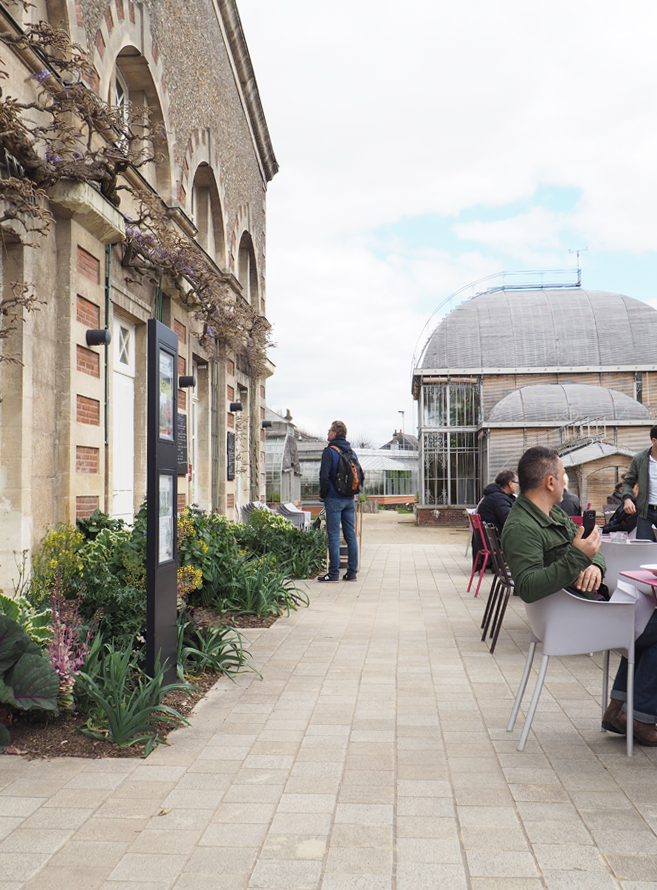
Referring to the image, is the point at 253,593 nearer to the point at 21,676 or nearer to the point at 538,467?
the point at 21,676

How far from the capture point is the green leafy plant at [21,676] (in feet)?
11.9

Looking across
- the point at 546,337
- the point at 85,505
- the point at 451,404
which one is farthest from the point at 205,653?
the point at 546,337

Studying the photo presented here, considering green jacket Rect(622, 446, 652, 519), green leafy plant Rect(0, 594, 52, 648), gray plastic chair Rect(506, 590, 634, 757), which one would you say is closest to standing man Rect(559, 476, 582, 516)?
green jacket Rect(622, 446, 652, 519)

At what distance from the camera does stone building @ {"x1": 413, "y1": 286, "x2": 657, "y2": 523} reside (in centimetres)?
2706

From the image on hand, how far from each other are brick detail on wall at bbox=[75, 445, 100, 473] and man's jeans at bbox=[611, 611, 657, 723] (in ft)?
15.5

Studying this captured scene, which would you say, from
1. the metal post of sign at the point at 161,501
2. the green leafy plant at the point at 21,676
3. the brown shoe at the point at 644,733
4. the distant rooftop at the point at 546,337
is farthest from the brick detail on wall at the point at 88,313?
the distant rooftop at the point at 546,337

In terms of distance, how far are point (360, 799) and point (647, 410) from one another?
A: 26.4 m

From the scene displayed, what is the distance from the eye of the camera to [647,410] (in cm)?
2688

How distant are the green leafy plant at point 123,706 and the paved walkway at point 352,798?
0.17 metres

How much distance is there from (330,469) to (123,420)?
2703 mm

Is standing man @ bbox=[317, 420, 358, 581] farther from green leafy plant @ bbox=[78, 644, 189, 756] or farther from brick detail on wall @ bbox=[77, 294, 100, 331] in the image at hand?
green leafy plant @ bbox=[78, 644, 189, 756]

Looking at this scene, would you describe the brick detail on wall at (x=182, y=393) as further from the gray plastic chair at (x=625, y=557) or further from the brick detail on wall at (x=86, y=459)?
the gray plastic chair at (x=625, y=557)

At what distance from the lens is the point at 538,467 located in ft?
12.4

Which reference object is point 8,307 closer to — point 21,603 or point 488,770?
point 21,603
